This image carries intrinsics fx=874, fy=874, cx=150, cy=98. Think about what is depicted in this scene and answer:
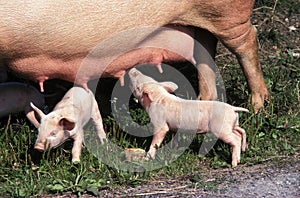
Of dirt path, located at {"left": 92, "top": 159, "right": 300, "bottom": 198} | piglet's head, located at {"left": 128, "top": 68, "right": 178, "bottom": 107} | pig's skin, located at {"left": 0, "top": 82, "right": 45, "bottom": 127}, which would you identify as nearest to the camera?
dirt path, located at {"left": 92, "top": 159, "right": 300, "bottom": 198}

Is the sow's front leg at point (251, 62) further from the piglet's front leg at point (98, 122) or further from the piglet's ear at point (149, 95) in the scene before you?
the piglet's front leg at point (98, 122)

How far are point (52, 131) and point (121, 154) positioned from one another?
479 millimetres

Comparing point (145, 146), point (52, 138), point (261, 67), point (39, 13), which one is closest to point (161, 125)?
point (145, 146)

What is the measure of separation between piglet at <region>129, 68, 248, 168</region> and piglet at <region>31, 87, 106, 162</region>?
1.11 ft

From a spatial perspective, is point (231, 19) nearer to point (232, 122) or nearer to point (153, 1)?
point (153, 1)

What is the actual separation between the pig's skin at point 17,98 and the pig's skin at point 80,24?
15 cm

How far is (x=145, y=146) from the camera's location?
206 inches

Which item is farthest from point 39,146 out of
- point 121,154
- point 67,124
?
point 121,154

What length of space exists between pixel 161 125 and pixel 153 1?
80cm

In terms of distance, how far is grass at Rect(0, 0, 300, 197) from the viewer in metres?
4.72

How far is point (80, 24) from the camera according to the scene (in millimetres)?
5156

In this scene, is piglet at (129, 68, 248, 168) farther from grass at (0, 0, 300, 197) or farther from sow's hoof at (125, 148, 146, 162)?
grass at (0, 0, 300, 197)

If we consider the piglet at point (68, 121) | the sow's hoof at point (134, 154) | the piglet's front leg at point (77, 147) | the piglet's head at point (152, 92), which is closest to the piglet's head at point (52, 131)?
the piglet at point (68, 121)

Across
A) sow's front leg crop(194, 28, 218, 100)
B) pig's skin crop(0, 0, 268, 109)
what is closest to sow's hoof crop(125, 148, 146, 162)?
pig's skin crop(0, 0, 268, 109)
